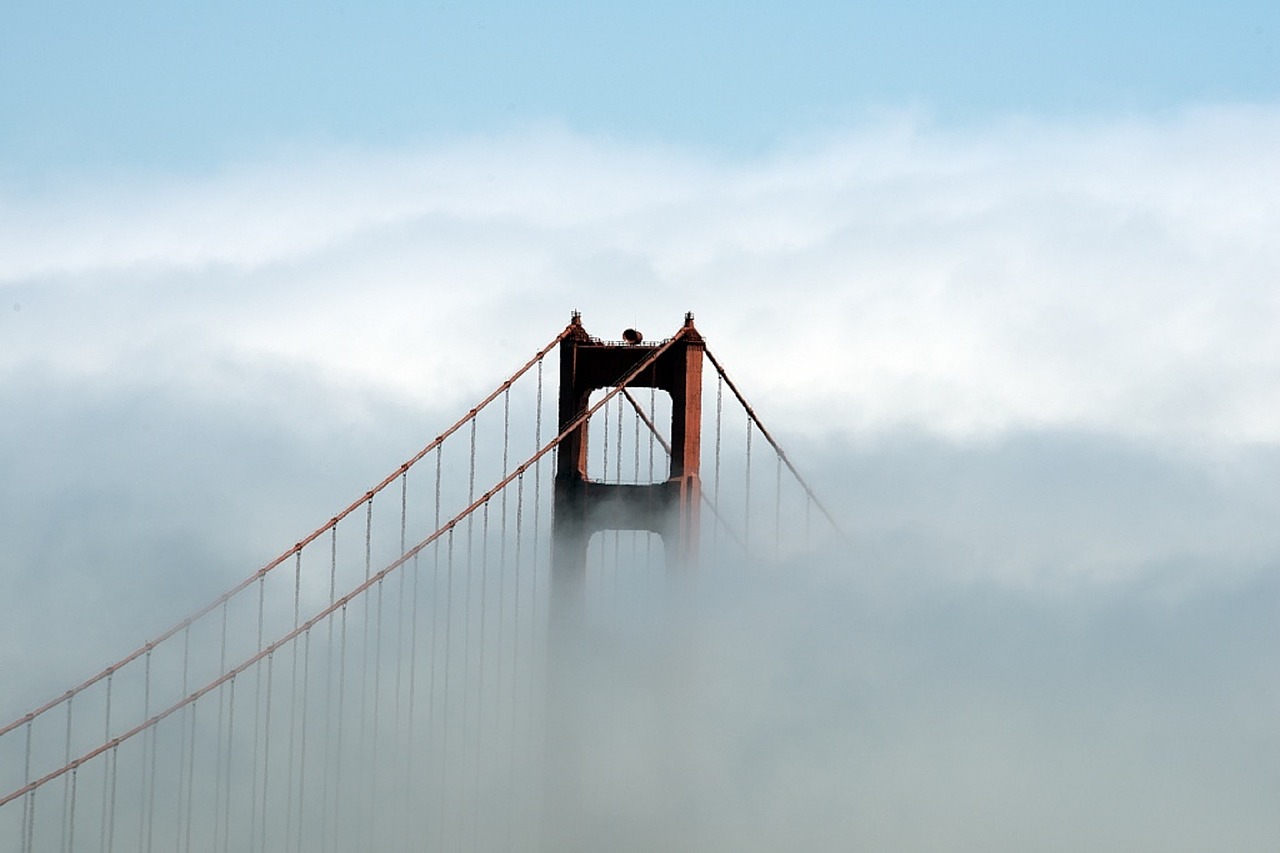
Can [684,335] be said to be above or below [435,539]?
above

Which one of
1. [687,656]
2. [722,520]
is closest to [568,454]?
[687,656]

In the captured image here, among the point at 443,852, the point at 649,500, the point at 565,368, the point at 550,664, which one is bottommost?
the point at 443,852

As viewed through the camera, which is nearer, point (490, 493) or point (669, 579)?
point (669, 579)

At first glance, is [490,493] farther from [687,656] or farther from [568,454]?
[687,656]

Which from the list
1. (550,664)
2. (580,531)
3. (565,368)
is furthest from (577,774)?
(565,368)

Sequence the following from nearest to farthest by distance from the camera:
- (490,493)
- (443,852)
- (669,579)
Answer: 1. (669,579)
2. (490,493)
3. (443,852)

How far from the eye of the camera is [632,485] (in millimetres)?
38281

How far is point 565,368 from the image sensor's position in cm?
4047

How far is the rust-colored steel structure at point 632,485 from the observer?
124 feet

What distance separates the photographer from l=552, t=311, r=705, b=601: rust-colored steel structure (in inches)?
1491

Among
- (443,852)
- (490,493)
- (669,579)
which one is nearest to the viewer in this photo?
(669,579)

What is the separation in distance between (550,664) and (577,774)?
8.17 feet

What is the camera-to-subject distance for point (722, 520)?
4603cm

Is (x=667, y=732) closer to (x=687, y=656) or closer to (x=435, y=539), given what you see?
(x=687, y=656)
